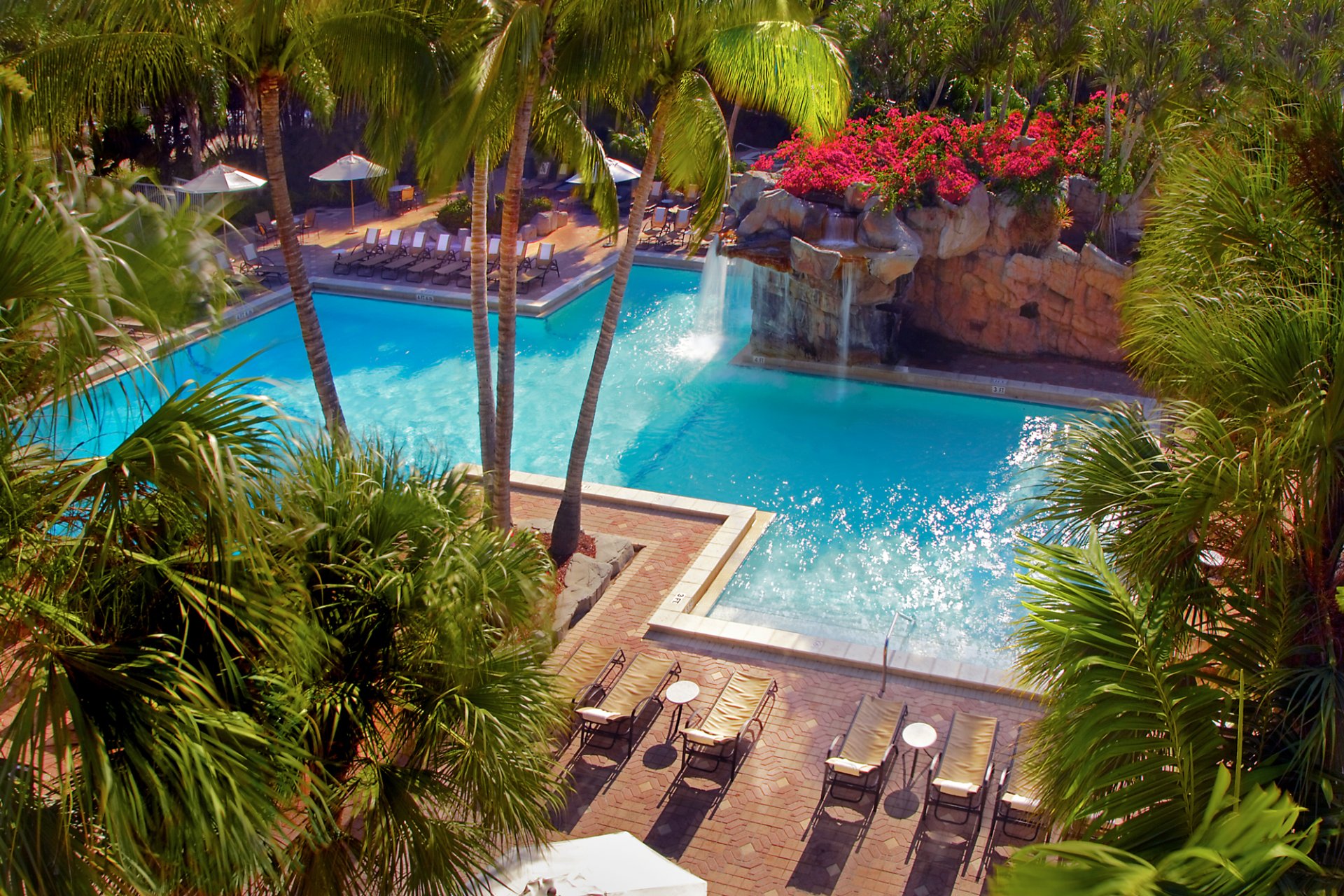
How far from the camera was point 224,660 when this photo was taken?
480cm

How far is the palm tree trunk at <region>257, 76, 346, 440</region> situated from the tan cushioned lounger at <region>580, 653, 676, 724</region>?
3.76 meters

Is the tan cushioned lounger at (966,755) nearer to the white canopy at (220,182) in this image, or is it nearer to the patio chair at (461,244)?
the patio chair at (461,244)

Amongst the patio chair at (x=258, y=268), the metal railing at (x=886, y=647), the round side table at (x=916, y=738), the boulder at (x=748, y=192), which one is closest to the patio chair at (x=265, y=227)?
the patio chair at (x=258, y=268)

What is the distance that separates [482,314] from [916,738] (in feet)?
21.6

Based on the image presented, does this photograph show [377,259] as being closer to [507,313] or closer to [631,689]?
[507,313]

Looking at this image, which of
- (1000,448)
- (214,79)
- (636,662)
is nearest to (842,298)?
(1000,448)

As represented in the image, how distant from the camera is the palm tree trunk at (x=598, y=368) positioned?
12.4 meters

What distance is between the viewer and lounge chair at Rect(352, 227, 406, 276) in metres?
26.8

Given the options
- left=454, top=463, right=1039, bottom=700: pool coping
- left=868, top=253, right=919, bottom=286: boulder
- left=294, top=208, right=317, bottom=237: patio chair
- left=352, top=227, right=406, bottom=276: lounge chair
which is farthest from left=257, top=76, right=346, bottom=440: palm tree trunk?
left=294, top=208, right=317, bottom=237: patio chair

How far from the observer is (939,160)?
21.0m

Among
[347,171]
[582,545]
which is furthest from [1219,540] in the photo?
[347,171]

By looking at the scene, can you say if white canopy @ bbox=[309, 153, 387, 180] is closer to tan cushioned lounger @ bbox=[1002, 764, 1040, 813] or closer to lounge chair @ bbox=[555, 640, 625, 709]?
lounge chair @ bbox=[555, 640, 625, 709]

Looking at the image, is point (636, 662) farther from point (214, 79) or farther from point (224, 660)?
point (214, 79)

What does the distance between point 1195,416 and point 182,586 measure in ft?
15.4
